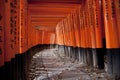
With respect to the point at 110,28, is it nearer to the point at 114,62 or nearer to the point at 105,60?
the point at 114,62

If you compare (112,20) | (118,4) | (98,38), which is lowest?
(98,38)

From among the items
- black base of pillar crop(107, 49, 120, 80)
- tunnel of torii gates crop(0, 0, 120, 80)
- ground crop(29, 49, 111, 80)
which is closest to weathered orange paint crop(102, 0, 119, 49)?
tunnel of torii gates crop(0, 0, 120, 80)

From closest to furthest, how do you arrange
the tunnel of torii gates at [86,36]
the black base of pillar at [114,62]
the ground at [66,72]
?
the tunnel of torii gates at [86,36], the black base of pillar at [114,62], the ground at [66,72]

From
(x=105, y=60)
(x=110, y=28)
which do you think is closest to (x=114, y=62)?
(x=110, y=28)

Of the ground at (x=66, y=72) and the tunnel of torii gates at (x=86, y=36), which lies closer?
the tunnel of torii gates at (x=86, y=36)

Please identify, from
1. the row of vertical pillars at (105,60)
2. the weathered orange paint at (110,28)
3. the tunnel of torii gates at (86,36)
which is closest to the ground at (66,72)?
the row of vertical pillars at (105,60)

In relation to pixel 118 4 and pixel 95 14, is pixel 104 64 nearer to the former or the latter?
pixel 95 14

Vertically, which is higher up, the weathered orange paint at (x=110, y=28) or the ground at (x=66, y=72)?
the weathered orange paint at (x=110, y=28)

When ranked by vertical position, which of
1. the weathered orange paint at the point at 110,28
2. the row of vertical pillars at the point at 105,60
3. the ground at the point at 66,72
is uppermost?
the weathered orange paint at the point at 110,28

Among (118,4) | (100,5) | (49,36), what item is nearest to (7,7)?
(118,4)

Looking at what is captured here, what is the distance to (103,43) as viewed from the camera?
25.3 ft

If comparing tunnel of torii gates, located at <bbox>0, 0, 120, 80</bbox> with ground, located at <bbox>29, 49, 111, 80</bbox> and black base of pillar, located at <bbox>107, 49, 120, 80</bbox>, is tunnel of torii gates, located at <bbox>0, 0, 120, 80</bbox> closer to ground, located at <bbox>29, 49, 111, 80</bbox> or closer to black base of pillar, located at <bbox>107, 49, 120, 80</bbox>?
black base of pillar, located at <bbox>107, 49, 120, 80</bbox>

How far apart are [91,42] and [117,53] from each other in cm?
294

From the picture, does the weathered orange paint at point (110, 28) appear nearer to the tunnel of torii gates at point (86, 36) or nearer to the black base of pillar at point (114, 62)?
the tunnel of torii gates at point (86, 36)
